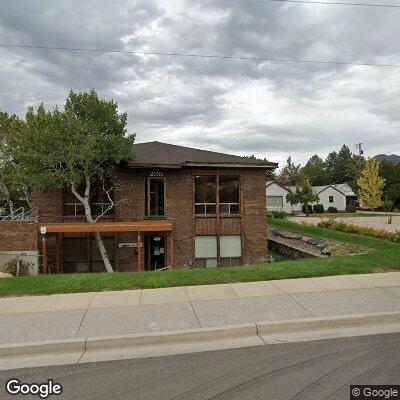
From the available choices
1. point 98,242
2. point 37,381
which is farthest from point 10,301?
point 98,242

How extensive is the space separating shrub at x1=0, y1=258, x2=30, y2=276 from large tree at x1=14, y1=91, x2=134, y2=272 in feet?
10.5

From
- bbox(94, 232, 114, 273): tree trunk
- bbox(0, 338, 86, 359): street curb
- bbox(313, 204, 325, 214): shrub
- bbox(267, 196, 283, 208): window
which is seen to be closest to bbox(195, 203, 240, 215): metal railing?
bbox(94, 232, 114, 273): tree trunk

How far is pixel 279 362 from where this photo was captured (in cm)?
531

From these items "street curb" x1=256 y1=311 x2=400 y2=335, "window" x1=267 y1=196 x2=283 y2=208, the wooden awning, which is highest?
"window" x1=267 y1=196 x2=283 y2=208

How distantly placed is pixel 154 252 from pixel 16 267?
6.64m

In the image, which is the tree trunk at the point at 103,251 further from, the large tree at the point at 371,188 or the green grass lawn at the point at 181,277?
the large tree at the point at 371,188

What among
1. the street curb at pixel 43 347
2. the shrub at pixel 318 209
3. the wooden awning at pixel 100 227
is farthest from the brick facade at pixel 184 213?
the shrub at pixel 318 209

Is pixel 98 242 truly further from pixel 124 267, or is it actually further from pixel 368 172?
pixel 368 172

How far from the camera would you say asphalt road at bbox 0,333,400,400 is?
4.50 m

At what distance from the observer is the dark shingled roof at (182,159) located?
736 inches

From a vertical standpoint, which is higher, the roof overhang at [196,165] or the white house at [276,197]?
the roof overhang at [196,165]

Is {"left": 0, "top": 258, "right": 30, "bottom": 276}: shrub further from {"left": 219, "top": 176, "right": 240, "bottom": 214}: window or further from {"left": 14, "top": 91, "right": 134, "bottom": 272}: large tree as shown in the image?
{"left": 219, "top": 176, "right": 240, "bottom": 214}: window

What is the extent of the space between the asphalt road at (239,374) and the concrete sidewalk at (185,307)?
3.40 feet

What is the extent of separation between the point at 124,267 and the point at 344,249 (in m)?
Answer: 11.1
